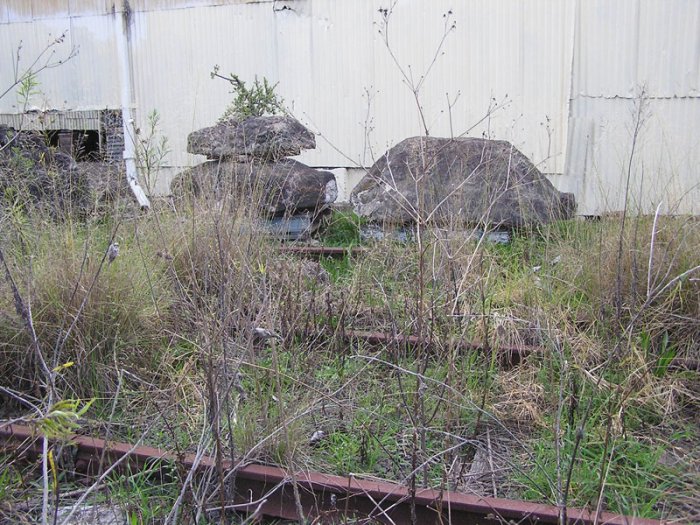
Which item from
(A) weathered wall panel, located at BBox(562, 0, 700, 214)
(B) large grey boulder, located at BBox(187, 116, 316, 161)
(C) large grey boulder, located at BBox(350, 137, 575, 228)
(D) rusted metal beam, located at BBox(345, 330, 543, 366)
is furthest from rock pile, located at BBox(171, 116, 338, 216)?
(A) weathered wall panel, located at BBox(562, 0, 700, 214)

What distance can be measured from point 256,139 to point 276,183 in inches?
28.9

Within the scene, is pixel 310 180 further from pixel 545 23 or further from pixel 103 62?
pixel 103 62

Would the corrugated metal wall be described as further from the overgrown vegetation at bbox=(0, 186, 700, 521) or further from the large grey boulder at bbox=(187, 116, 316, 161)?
the overgrown vegetation at bbox=(0, 186, 700, 521)

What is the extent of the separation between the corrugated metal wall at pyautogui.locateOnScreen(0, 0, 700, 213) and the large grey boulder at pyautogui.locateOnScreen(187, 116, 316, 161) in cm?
46

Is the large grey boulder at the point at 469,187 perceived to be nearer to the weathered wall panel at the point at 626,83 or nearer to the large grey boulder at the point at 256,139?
the large grey boulder at the point at 256,139

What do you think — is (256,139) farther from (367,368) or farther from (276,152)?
(367,368)

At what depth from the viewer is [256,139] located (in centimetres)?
648

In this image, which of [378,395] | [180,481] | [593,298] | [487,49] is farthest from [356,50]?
[180,481]

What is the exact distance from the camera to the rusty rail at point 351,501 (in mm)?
2324

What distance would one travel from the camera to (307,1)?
32.2 ft

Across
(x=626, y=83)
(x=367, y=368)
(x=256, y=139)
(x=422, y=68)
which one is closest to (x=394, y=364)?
(x=367, y=368)

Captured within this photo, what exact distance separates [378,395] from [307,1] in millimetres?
7802

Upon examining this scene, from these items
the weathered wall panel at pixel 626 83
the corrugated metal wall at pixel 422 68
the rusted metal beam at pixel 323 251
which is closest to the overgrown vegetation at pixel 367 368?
the rusted metal beam at pixel 323 251

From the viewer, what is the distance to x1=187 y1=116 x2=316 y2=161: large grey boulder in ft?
21.1
